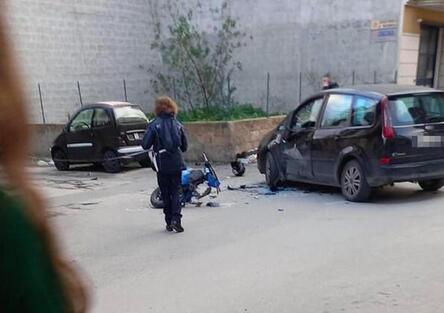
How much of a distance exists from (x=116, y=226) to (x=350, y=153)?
3.73 meters

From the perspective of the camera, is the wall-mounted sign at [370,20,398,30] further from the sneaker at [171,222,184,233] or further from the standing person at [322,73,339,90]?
the sneaker at [171,222,184,233]

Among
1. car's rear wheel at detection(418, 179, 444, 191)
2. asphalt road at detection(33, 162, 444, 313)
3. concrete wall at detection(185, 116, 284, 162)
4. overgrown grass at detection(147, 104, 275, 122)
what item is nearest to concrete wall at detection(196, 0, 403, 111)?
overgrown grass at detection(147, 104, 275, 122)

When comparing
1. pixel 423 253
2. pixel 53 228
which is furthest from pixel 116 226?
pixel 53 228

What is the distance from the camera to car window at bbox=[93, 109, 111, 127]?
14.9 m

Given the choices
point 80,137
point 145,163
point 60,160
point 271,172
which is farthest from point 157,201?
point 60,160

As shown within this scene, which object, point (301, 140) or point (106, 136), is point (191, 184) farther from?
point (106, 136)

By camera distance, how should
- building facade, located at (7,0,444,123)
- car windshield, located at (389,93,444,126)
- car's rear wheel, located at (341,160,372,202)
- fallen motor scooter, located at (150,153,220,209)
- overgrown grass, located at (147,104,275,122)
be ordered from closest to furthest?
1. car windshield, located at (389,93,444,126)
2. car's rear wheel, located at (341,160,372,202)
3. fallen motor scooter, located at (150,153,220,209)
4. overgrown grass, located at (147,104,275,122)
5. building facade, located at (7,0,444,123)

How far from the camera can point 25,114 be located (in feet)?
3.55

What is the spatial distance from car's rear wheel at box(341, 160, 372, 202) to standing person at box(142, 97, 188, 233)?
2.73m

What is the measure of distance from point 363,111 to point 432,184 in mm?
1920

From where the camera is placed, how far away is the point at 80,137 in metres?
15.5

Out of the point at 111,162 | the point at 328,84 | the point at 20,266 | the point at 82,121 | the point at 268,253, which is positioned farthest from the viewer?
the point at 328,84

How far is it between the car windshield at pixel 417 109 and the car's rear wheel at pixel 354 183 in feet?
3.03

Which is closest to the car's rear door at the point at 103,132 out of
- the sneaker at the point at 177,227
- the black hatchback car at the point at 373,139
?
the black hatchback car at the point at 373,139
